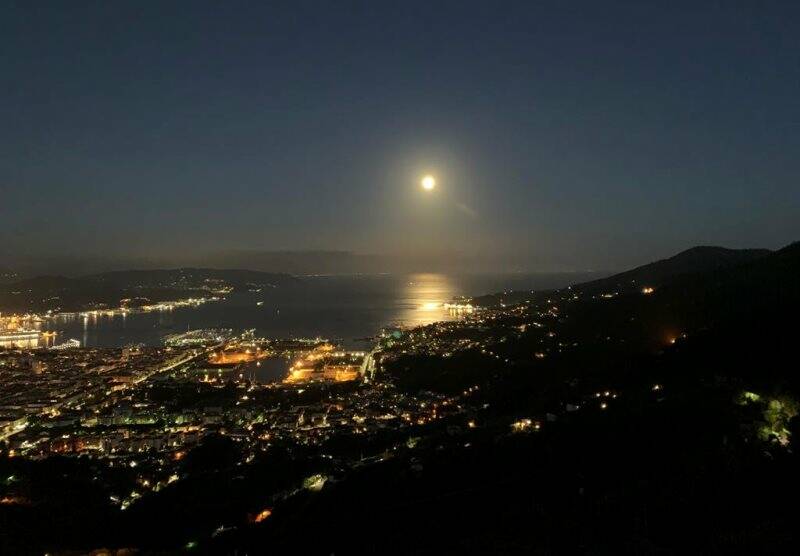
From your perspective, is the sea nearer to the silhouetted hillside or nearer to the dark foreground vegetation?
the silhouetted hillside

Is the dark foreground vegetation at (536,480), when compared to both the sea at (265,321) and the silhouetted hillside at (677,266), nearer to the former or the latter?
the sea at (265,321)

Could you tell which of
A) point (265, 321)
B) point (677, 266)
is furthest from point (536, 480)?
point (265, 321)

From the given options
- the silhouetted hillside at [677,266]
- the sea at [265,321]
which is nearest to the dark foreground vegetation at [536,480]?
A: the sea at [265,321]

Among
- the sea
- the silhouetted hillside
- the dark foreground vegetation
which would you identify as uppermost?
the silhouetted hillside

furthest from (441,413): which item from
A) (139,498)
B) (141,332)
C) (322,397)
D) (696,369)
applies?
(141,332)

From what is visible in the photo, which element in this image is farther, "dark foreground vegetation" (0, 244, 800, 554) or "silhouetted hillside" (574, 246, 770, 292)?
"silhouetted hillside" (574, 246, 770, 292)

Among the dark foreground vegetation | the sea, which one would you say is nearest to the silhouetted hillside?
the sea

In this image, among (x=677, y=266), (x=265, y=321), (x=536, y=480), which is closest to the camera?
(x=536, y=480)

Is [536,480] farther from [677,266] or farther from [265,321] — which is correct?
[265,321]

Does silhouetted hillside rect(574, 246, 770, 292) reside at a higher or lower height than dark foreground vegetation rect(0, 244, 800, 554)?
higher

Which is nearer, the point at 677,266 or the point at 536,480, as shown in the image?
the point at 536,480

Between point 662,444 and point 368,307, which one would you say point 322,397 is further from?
point 368,307
